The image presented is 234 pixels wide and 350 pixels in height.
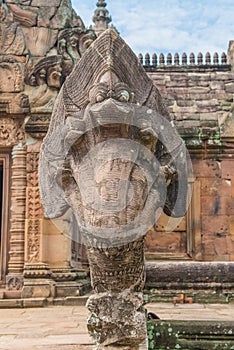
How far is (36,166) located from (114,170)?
7213 mm

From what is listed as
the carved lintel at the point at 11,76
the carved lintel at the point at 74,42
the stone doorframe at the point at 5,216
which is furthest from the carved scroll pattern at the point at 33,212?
the carved lintel at the point at 74,42

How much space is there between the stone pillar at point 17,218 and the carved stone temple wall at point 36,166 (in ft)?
0.06

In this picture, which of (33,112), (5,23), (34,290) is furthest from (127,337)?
(5,23)

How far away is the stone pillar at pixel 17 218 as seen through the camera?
9180 mm

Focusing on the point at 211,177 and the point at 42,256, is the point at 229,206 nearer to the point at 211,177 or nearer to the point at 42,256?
the point at 211,177

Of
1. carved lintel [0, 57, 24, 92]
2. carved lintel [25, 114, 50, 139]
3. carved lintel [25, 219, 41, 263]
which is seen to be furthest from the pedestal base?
carved lintel [0, 57, 24, 92]

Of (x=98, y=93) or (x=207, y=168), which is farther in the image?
(x=207, y=168)

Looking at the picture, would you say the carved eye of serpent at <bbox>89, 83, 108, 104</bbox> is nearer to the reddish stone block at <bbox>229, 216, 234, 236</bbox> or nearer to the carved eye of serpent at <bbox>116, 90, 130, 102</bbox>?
the carved eye of serpent at <bbox>116, 90, 130, 102</bbox>

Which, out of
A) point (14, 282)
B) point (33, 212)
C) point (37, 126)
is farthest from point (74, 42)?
point (14, 282)

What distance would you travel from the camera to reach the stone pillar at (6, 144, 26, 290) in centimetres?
918

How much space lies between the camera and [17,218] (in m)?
9.42

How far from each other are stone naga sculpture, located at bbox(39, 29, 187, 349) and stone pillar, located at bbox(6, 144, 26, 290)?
6622 mm

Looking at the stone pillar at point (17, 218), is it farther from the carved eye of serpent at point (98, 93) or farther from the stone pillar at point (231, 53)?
the stone pillar at point (231, 53)

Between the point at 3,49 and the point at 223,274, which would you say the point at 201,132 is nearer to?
the point at 3,49
